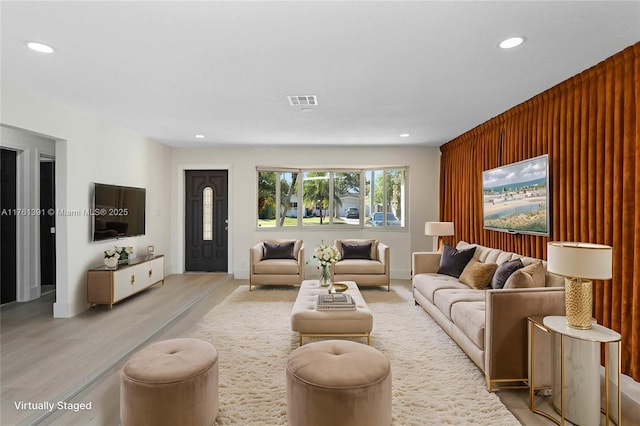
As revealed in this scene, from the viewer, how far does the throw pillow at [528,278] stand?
283 cm

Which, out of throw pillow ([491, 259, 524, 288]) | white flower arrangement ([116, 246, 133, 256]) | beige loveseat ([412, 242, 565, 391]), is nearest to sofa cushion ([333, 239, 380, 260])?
throw pillow ([491, 259, 524, 288])

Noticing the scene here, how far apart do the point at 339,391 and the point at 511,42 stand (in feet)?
8.53

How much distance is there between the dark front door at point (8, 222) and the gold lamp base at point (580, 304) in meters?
6.31

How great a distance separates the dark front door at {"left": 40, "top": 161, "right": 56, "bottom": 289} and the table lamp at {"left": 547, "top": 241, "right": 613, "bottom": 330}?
6.37m

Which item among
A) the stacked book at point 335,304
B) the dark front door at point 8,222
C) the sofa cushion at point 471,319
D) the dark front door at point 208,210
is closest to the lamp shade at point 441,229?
the sofa cushion at point 471,319

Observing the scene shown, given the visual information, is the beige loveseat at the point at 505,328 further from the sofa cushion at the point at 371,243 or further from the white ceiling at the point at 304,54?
the sofa cushion at the point at 371,243

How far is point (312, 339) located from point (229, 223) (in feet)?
12.5

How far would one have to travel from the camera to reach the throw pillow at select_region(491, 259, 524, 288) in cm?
330

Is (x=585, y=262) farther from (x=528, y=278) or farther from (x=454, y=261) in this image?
(x=454, y=261)

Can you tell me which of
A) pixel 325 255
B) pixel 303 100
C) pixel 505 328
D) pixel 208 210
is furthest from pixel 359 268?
pixel 208 210

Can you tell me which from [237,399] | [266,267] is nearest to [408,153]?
[266,267]

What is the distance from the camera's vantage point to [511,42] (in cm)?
245

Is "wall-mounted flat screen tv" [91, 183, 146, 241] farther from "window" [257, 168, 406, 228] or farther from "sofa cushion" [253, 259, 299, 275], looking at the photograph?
"window" [257, 168, 406, 228]

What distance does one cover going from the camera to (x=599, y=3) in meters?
2.00
